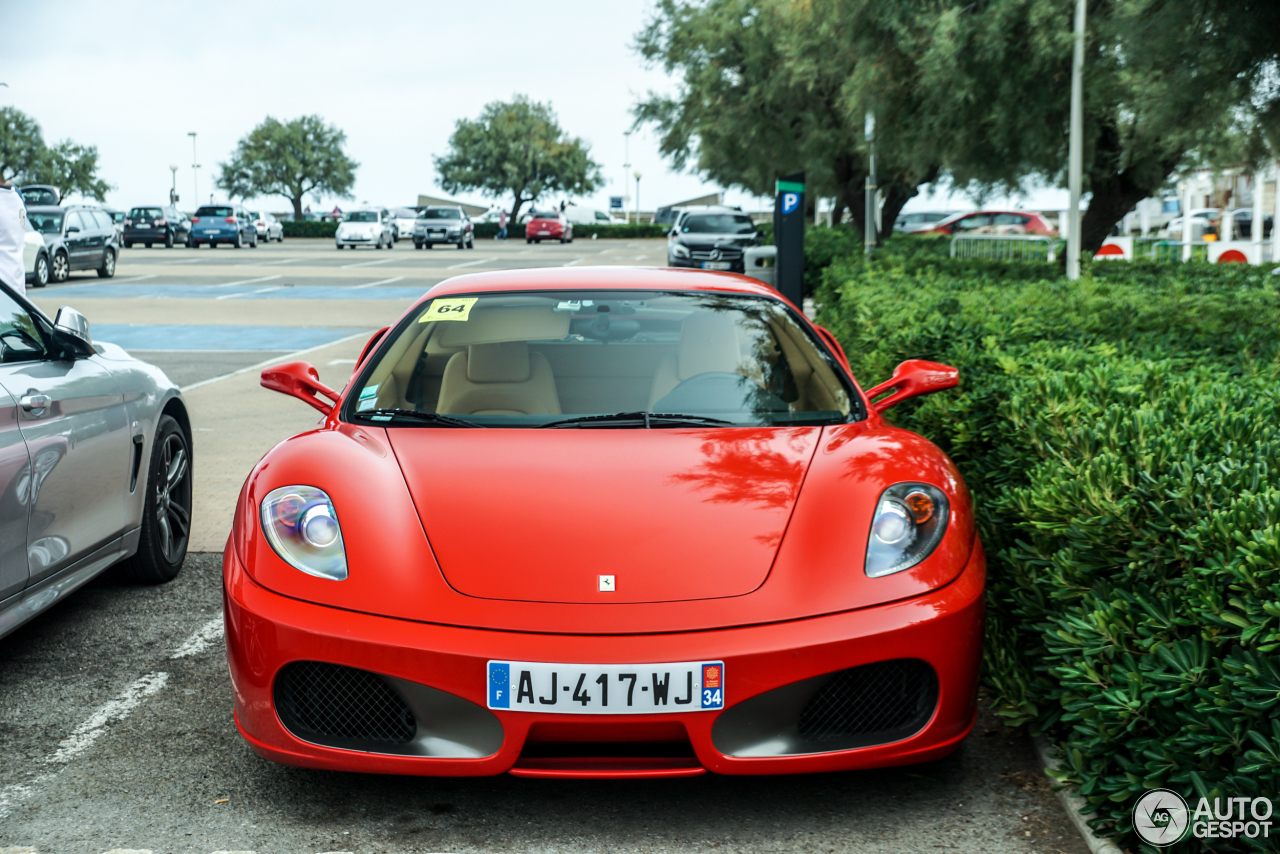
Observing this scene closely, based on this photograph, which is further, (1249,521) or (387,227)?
(387,227)

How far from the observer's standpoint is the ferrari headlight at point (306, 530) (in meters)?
3.10

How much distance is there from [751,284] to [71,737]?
2641 millimetres

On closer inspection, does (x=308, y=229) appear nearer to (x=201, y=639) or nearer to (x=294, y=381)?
(x=201, y=639)

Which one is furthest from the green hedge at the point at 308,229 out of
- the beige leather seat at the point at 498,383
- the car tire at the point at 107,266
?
the beige leather seat at the point at 498,383

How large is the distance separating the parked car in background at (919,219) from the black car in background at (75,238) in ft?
99.2

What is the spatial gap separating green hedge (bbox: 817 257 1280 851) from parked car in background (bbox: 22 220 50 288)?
22.0 metres

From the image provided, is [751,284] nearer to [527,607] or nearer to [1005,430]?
[1005,430]

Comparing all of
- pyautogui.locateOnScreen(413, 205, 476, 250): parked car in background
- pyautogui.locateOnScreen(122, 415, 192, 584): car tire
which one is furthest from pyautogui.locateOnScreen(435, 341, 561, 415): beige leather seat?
pyautogui.locateOnScreen(413, 205, 476, 250): parked car in background

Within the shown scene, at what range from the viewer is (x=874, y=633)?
2904mm

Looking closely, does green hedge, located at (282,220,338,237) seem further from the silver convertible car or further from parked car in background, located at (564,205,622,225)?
the silver convertible car

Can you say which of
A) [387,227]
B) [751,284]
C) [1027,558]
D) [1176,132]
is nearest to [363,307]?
[1176,132]

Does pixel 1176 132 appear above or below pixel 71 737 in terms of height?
above

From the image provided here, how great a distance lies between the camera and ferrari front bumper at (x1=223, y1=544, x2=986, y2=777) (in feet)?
9.27

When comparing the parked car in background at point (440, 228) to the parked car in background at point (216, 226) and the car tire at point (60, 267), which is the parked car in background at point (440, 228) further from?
the car tire at point (60, 267)
